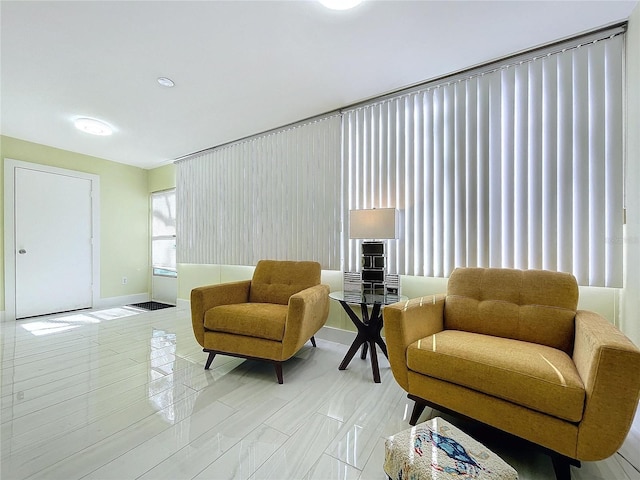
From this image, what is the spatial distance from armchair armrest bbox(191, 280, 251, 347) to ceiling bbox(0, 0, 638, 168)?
1829 mm

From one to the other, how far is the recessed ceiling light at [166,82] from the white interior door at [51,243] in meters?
2.99

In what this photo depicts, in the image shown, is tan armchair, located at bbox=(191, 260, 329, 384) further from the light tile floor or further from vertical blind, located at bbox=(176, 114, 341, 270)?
vertical blind, located at bbox=(176, 114, 341, 270)

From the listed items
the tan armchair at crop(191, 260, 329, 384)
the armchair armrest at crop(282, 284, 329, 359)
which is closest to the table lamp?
the tan armchair at crop(191, 260, 329, 384)

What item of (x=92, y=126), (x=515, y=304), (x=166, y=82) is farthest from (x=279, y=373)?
(x=92, y=126)

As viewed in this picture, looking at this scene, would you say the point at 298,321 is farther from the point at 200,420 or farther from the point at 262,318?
the point at 200,420

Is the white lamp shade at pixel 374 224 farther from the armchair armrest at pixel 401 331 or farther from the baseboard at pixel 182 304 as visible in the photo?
the baseboard at pixel 182 304

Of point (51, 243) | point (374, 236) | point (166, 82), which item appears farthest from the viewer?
point (51, 243)

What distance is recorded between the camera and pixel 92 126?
3.18 meters

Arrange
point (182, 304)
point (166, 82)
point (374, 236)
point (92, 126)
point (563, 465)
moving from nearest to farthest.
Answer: point (563, 465) < point (374, 236) < point (166, 82) < point (92, 126) < point (182, 304)

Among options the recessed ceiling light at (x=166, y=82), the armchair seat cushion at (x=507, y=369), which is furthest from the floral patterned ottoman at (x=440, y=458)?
the recessed ceiling light at (x=166, y=82)

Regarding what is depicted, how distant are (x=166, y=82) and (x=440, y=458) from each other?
313 cm

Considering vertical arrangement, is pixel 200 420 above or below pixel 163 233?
below

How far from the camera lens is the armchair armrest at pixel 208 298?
7.32ft

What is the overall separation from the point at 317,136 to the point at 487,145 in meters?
1.66
